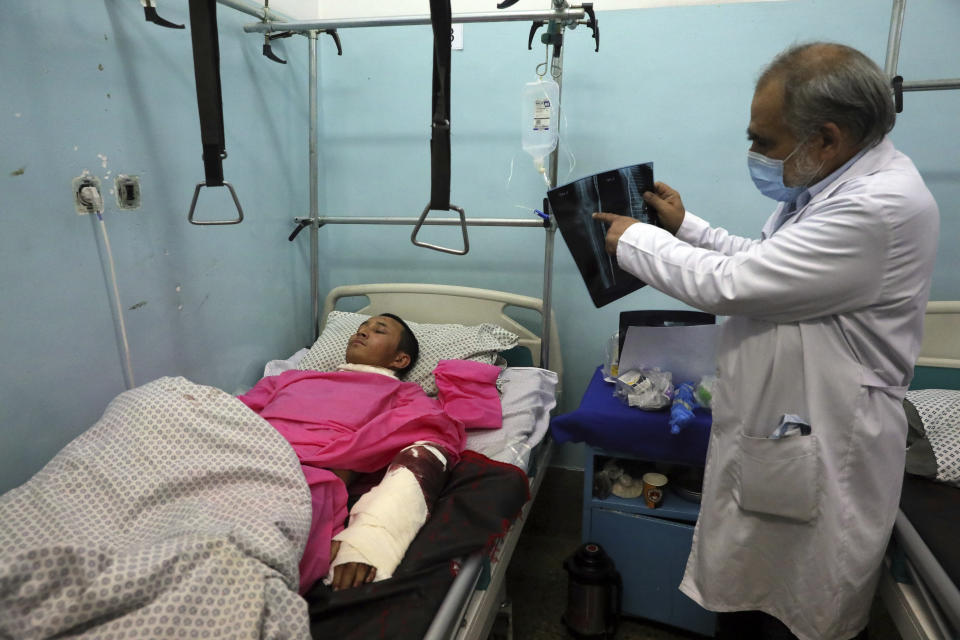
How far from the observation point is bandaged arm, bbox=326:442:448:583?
1.24 metres

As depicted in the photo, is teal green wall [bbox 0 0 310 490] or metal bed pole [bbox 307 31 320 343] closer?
teal green wall [bbox 0 0 310 490]

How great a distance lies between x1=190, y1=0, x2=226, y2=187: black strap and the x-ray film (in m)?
0.84

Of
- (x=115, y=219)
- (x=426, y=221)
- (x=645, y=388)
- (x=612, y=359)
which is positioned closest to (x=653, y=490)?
(x=645, y=388)

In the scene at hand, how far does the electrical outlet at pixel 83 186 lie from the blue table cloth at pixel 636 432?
1459mm

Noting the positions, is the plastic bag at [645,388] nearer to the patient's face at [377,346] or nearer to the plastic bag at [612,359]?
the plastic bag at [612,359]

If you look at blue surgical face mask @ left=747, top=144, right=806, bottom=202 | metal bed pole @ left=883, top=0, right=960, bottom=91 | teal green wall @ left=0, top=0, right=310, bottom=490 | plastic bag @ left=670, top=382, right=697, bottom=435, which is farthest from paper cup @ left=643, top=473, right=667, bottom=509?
teal green wall @ left=0, top=0, right=310, bottom=490

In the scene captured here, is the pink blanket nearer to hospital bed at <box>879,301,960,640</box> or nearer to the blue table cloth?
the blue table cloth

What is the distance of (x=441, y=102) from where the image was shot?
146 cm

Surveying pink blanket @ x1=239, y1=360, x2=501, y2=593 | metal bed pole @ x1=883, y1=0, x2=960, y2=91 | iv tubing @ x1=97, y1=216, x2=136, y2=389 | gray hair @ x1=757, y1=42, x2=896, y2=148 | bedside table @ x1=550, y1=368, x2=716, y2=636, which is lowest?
bedside table @ x1=550, y1=368, x2=716, y2=636

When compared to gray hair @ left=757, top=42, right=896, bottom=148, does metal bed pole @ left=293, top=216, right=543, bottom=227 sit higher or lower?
lower

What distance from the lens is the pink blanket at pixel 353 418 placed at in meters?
1.38

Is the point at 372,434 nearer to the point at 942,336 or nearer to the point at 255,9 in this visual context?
the point at 255,9

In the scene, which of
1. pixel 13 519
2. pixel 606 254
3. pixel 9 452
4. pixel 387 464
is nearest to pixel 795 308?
pixel 606 254

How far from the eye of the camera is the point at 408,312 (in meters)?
2.57
